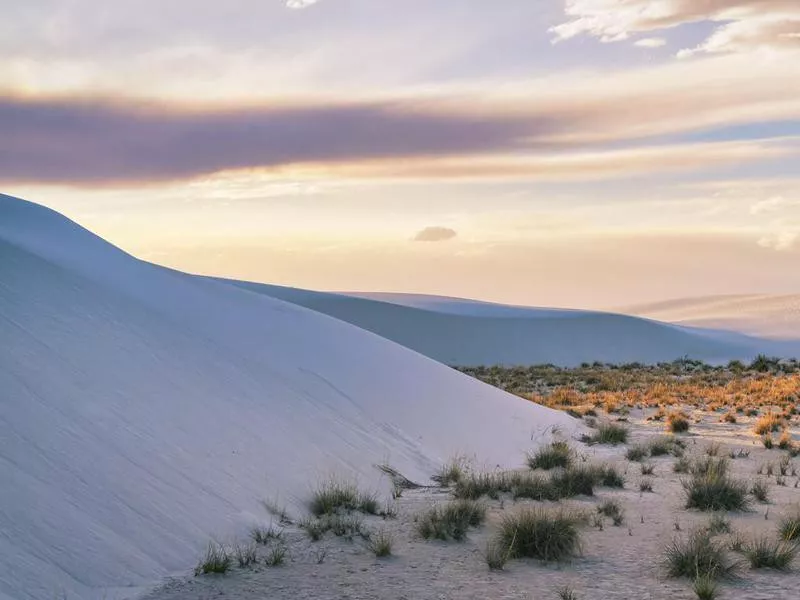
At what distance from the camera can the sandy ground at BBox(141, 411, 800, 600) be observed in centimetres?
676

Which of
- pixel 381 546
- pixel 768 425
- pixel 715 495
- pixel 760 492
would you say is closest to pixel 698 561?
pixel 381 546

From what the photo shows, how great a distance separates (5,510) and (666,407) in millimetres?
17938

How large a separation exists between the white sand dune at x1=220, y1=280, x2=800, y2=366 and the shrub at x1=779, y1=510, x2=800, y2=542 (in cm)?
4985

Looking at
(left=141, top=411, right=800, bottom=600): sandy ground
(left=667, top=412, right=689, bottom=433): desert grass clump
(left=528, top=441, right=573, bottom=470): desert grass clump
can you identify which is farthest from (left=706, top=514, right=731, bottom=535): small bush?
(left=667, top=412, right=689, bottom=433): desert grass clump

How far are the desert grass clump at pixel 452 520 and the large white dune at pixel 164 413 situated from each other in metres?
1.36

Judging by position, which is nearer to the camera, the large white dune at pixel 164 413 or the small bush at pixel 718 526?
the large white dune at pixel 164 413

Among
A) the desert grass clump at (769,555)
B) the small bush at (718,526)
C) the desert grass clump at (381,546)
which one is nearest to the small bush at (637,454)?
the small bush at (718,526)

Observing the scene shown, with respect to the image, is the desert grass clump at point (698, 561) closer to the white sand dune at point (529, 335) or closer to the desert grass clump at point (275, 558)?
the desert grass clump at point (275, 558)

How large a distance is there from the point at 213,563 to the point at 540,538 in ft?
9.09

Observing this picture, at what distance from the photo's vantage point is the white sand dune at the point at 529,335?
6309 centimetres

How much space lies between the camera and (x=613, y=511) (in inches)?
370

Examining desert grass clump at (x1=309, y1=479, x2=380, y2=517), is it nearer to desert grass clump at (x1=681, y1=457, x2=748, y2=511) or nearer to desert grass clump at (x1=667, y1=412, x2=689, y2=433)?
desert grass clump at (x1=681, y1=457, x2=748, y2=511)

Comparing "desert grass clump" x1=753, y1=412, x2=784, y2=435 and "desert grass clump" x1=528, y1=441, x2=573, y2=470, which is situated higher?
"desert grass clump" x1=753, y1=412, x2=784, y2=435

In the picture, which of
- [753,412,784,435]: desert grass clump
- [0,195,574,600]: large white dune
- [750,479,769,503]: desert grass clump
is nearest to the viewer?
[0,195,574,600]: large white dune
